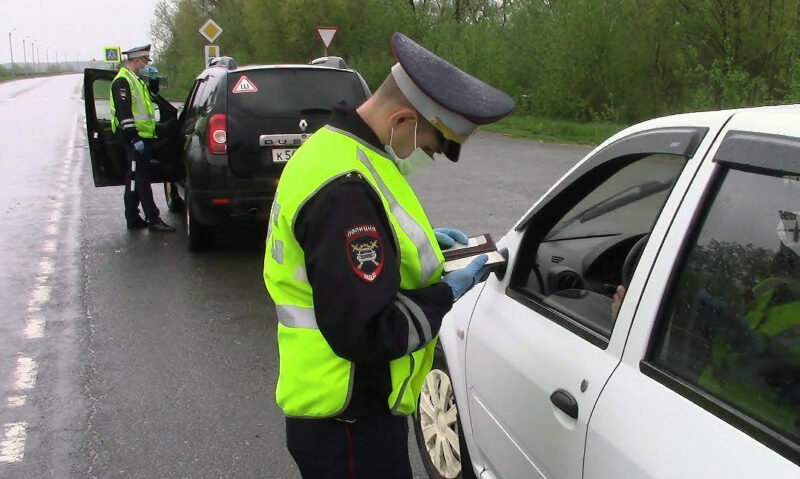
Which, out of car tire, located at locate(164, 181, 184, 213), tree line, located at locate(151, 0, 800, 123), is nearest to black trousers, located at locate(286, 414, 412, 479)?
car tire, located at locate(164, 181, 184, 213)

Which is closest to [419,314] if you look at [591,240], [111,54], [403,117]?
[403,117]

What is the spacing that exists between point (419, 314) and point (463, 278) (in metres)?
0.29

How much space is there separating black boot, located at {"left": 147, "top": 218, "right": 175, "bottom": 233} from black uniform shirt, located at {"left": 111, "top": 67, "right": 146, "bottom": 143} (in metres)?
0.99

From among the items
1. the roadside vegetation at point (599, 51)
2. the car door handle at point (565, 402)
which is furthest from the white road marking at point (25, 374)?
the roadside vegetation at point (599, 51)

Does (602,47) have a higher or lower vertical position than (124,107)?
higher

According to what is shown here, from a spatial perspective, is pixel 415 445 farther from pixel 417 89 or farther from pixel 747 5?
pixel 747 5

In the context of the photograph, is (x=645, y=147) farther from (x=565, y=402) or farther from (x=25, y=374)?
(x=25, y=374)

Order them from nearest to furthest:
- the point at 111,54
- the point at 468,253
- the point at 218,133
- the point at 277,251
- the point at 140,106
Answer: the point at 277,251 → the point at 468,253 → the point at 218,133 → the point at 140,106 → the point at 111,54

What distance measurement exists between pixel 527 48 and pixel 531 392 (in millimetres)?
23392

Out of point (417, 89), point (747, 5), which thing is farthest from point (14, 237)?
point (747, 5)

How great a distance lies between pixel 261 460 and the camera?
3664mm

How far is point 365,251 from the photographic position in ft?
5.54

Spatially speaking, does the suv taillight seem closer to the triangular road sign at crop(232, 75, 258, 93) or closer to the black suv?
the black suv

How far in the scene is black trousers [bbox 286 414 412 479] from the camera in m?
1.95
